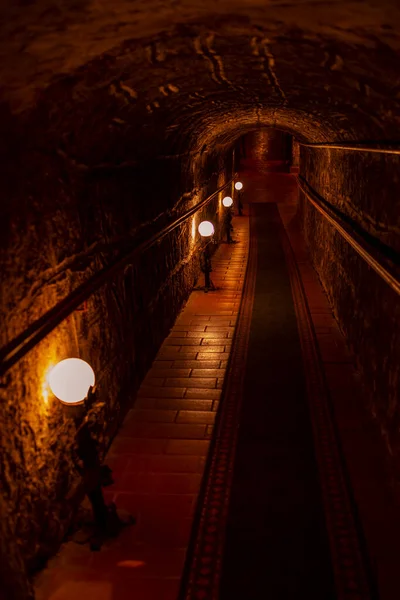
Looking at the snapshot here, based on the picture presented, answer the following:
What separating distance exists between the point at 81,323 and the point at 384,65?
339 cm

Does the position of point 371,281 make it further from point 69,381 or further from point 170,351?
point 69,381

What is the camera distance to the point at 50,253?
4.05 m

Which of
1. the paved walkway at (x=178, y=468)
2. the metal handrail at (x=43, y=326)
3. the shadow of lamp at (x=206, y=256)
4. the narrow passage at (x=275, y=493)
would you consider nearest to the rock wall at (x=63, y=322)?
the metal handrail at (x=43, y=326)

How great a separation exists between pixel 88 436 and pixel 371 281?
382cm

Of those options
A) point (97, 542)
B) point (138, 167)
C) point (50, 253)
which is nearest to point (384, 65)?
point (50, 253)

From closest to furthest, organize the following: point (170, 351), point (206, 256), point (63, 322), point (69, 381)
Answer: point (69, 381) → point (63, 322) → point (170, 351) → point (206, 256)

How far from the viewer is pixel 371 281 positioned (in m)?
5.86

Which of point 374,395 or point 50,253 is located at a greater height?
point 50,253

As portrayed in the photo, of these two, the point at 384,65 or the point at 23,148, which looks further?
the point at 23,148

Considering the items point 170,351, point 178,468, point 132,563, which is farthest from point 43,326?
point 170,351

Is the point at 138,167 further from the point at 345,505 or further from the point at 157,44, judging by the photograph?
the point at 345,505

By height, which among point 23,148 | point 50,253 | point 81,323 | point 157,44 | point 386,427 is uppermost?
point 157,44

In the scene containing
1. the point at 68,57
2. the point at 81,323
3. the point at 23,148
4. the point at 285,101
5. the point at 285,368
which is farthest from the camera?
the point at 285,368

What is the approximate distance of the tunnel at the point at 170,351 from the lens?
300 cm
